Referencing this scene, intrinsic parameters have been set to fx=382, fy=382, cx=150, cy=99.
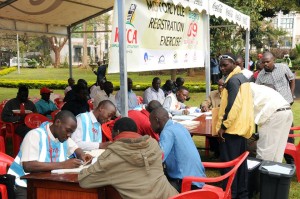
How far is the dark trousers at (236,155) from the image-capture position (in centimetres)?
416

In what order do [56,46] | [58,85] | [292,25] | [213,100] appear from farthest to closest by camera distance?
[292,25], [56,46], [58,85], [213,100]

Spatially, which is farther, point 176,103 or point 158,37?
point 176,103

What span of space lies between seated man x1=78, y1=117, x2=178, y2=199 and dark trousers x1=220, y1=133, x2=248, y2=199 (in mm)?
1680

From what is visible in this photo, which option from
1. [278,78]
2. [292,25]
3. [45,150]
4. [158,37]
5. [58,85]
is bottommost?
[58,85]

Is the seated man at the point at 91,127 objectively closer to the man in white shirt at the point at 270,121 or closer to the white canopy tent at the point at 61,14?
the man in white shirt at the point at 270,121

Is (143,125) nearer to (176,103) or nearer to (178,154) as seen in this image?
(178,154)

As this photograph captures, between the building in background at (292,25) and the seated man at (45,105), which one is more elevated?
the building in background at (292,25)

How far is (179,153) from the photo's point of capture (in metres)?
3.42

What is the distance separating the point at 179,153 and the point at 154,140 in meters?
0.64

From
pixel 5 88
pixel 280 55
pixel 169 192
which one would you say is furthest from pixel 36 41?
pixel 169 192

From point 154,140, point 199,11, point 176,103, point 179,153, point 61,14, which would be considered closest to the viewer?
point 154,140

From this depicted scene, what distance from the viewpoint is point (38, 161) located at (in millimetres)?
3047

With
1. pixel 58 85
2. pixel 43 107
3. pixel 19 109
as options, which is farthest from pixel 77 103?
pixel 58 85

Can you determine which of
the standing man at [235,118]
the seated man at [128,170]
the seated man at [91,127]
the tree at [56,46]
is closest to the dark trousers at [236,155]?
the standing man at [235,118]
